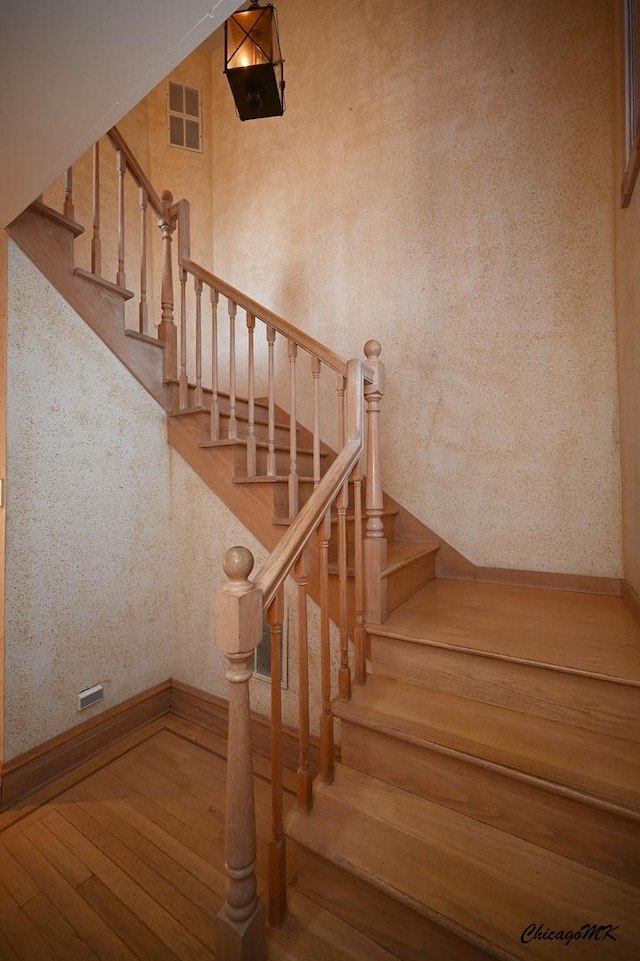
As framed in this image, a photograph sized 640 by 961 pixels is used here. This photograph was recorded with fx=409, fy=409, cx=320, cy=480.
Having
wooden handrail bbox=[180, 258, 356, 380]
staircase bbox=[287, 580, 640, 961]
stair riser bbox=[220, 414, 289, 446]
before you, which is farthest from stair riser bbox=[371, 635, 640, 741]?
stair riser bbox=[220, 414, 289, 446]

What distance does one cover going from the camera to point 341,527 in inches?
55.9

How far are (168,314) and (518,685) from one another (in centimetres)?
240

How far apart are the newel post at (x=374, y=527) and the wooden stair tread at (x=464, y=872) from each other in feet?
1.85

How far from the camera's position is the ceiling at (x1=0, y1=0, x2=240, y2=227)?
785 mm

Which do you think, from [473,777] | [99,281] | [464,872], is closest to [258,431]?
[99,281]

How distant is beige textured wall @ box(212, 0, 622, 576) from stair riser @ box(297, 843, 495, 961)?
1.53m

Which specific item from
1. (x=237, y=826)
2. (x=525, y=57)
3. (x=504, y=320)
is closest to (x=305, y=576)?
(x=237, y=826)

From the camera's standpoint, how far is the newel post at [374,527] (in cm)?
154

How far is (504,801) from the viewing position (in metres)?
1.08

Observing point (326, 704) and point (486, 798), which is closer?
point (486, 798)

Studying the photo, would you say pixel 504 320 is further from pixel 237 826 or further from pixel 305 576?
pixel 237 826

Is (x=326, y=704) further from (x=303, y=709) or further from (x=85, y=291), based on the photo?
(x=85, y=291)

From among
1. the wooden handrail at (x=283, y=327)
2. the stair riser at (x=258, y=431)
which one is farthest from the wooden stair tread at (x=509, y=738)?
the stair riser at (x=258, y=431)

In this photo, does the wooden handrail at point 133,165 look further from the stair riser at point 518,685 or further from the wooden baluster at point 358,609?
the stair riser at point 518,685
